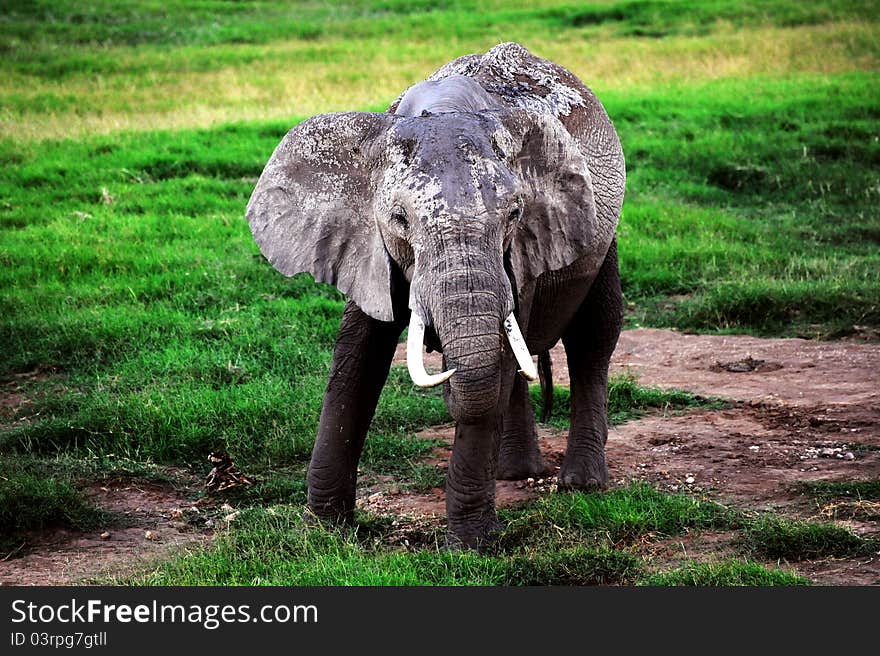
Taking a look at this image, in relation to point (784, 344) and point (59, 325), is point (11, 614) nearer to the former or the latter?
point (59, 325)

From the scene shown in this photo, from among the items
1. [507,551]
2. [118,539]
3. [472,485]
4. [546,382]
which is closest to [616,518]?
[507,551]

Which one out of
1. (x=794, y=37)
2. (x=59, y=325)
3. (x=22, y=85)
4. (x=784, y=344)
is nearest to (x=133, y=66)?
(x=22, y=85)

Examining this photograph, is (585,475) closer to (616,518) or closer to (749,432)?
(616,518)

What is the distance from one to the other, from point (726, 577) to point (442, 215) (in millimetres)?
1852

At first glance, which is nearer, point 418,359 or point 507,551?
point 418,359

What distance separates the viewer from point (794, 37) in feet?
76.5

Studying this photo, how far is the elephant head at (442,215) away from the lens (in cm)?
480

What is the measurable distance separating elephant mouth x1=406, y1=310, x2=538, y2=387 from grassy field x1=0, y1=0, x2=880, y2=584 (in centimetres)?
88

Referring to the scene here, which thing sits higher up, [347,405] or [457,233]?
[457,233]

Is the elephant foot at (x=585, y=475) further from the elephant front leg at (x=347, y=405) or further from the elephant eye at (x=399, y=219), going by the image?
the elephant eye at (x=399, y=219)

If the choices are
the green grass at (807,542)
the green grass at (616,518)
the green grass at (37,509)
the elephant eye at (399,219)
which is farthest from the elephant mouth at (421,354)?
the green grass at (37,509)

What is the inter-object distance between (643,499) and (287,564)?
199 centimetres

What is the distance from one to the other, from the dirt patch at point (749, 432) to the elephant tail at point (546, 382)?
0.57 feet

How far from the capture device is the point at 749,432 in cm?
754
